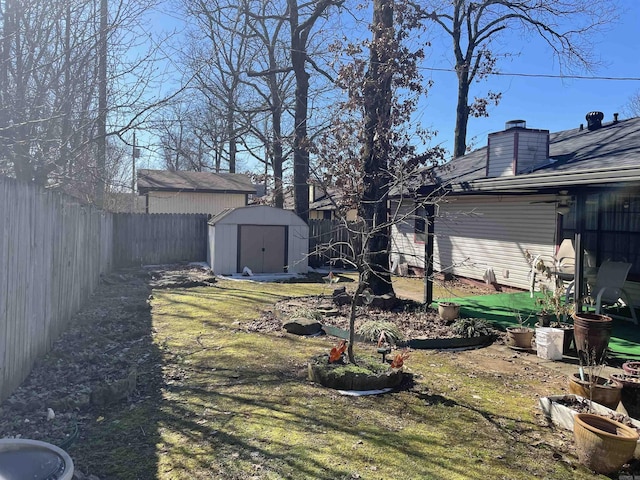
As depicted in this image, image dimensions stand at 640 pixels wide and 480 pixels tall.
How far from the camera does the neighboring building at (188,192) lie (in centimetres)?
2494

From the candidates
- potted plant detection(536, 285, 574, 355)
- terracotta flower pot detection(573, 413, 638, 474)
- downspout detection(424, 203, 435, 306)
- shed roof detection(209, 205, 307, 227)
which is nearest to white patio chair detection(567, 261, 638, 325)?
potted plant detection(536, 285, 574, 355)

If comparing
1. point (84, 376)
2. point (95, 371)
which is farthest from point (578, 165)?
point (84, 376)

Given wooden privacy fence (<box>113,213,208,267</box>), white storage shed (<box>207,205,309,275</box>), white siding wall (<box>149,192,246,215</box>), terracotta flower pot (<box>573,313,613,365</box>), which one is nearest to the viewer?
terracotta flower pot (<box>573,313,613,365</box>)

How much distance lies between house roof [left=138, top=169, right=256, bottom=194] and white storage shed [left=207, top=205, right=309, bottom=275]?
936 centimetres

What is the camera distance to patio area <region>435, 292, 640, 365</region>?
267 inches

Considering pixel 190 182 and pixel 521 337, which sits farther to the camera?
pixel 190 182

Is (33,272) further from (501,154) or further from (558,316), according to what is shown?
(501,154)

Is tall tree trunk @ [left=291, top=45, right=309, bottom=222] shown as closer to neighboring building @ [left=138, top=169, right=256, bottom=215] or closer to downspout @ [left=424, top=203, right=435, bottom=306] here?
neighboring building @ [left=138, top=169, right=256, bottom=215]

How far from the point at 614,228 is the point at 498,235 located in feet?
11.9

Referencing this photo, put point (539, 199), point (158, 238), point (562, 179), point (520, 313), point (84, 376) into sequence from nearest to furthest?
point (84, 376), point (562, 179), point (520, 313), point (539, 199), point (158, 238)

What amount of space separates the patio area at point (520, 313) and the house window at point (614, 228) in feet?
4.43

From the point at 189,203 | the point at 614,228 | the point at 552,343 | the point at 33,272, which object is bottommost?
the point at 552,343

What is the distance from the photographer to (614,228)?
9.60m

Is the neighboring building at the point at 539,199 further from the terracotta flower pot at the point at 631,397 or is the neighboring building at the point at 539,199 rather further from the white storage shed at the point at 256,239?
the white storage shed at the point at 256,239
